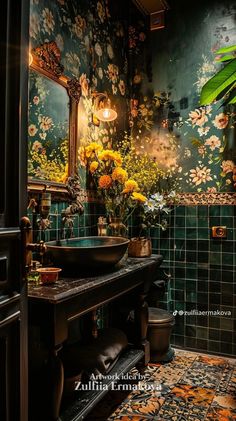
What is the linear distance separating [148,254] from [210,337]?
0.99m

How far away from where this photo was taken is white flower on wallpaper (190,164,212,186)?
2893 mm

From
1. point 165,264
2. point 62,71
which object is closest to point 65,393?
point 165,264

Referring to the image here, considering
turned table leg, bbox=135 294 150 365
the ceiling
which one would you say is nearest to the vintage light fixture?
the ceiling

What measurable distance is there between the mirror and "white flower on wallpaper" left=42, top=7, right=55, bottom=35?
8cm

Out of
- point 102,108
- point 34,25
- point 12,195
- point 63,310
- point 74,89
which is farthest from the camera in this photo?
point 102,108

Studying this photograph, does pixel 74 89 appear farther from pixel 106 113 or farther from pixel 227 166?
pixel 227 166

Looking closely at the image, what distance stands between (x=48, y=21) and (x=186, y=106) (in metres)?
1.40

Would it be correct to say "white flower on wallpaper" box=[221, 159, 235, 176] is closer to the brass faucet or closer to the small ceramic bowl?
the small ceramic bowl

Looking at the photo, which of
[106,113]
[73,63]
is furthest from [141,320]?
[73,63]

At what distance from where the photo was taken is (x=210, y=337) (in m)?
2.89

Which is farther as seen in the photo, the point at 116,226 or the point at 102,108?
the point at 102,108

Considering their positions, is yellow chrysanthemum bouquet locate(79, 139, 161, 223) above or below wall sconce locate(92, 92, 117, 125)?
below

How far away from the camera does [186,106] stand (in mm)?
2982

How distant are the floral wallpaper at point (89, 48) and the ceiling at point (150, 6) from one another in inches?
6.3
